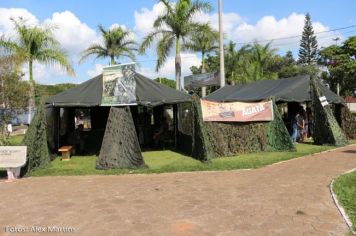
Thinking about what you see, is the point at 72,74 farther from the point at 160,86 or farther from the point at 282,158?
the point at 282,158

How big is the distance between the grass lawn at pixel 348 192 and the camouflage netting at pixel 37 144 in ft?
25.9

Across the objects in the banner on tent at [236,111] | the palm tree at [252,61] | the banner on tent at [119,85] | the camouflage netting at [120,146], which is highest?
the palm tree at [252,61]

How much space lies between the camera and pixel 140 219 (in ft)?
23.9

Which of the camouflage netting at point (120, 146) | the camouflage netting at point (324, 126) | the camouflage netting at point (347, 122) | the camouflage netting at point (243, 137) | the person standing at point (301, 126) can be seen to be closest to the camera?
the camouflage netting at point (120, 146)

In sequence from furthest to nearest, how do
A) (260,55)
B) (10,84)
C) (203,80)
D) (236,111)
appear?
1. (260,55)
2. (203,80)
3. (10,84)
4. (236,111)

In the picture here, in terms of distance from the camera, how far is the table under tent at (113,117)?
1338 cm

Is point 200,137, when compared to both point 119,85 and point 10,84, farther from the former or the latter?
point 10,84

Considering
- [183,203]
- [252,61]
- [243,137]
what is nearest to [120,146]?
[243,137]

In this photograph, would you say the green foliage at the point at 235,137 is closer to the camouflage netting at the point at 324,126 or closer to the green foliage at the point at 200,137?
the green foliage at the point at 200,137

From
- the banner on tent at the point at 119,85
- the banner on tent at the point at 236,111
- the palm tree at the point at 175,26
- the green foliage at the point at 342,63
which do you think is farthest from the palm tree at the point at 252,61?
the banner on tent at the point at 119,85

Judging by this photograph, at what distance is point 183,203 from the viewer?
8367 millimetres

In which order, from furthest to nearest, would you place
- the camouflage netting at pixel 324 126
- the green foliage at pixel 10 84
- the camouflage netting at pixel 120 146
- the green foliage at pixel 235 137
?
the green foliage at pixel 10 84
the camouflage netting at pixel 324 126
the green foliage at pixel 235 137
the camouflage netting at pixel 120 146

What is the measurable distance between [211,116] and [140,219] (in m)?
8.43

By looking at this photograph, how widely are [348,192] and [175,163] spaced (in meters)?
5.93
